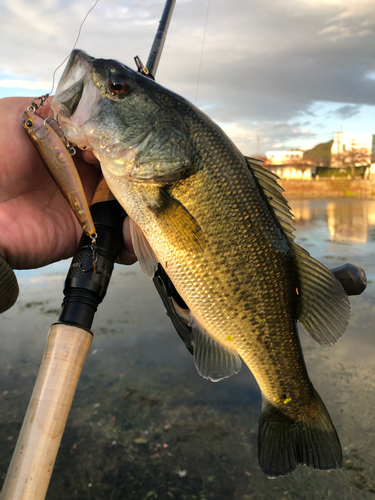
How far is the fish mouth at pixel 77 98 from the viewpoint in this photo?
51.6 inches

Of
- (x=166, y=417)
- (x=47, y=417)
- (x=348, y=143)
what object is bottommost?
(x=166, y=417)

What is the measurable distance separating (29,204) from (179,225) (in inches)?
40.7

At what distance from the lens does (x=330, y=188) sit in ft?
117

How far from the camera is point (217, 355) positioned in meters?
1.50

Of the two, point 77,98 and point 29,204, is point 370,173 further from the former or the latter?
point 77,98

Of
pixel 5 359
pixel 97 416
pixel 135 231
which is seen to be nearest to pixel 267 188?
pixel 135 231

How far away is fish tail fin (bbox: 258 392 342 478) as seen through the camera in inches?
54.9

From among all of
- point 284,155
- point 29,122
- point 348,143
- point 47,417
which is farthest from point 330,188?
point 348,143

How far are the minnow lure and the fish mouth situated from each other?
0.20 ft

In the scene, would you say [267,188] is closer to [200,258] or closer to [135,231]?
[200,258]

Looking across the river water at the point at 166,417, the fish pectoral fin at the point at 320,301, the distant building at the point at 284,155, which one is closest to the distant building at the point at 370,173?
the distant building at the point at 284,155

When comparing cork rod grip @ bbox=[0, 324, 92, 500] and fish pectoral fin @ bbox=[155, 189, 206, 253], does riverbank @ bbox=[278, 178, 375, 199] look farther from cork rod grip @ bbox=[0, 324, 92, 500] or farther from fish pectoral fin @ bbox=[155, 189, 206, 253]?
cork rod grip @ bbox=[0, 324, 92, 500]

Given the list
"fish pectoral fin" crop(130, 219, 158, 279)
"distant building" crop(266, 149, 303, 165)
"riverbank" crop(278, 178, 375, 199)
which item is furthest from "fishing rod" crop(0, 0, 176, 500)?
"distant building" crop(266, 149, 303, 165)

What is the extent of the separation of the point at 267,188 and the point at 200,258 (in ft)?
1.40
